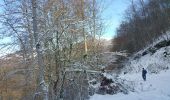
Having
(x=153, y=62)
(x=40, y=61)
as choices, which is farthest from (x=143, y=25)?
(x=40, y=61)

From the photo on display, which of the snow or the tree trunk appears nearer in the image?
the tree trunk

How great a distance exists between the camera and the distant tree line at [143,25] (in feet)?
188

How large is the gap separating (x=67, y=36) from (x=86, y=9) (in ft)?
26.4

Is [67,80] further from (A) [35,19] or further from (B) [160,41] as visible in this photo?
(B) [160,41]

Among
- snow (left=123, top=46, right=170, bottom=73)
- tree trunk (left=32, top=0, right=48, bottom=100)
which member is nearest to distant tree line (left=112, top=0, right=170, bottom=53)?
snow (left=123, top=46, right=170, bottom=73)

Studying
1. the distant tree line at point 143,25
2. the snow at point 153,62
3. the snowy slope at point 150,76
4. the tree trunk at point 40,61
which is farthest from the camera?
the distant tree line at point 143,25

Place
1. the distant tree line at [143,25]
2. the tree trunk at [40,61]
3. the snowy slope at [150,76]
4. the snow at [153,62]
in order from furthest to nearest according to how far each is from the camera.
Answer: the distant tree line at [143,25], the snow at [153,62], the snowy slope at [150,76], the tree trunk at [40,61]

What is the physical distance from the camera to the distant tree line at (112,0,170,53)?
5717 cm

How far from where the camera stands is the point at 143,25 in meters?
64.6

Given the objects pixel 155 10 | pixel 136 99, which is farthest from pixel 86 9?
pixel 155 10

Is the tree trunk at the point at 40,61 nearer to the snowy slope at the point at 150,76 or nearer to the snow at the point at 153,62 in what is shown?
the snowy slope at the point at 150,76

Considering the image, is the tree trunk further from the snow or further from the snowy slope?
the snow

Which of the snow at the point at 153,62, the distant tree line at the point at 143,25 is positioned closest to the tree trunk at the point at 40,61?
the snow at the point at 153,62

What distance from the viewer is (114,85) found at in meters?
20.3
